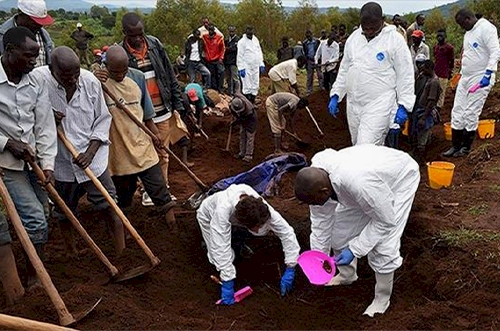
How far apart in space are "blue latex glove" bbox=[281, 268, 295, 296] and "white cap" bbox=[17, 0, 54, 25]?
2.54 metres

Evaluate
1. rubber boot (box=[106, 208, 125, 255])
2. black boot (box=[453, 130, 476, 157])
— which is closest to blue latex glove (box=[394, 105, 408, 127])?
rubber boot (box=[106, 208, 125, 255])

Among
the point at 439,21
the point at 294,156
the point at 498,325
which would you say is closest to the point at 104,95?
the point at 294,156

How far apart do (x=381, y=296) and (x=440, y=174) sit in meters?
2.74

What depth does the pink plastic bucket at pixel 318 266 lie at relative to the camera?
3.55 metres

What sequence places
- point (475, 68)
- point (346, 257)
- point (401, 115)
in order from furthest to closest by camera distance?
1. point (475, 68)
2. point (401, 115)
3. point (346, 257)

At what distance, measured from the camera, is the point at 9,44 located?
3.25m

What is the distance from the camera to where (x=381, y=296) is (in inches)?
141

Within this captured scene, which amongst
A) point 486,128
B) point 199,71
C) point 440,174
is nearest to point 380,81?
point 440,174

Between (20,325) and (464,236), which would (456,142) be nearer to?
(464,236)

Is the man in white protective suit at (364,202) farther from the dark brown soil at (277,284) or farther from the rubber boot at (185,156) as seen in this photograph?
the rubber boot at (185,156)

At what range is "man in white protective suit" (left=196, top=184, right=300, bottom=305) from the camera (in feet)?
11.3

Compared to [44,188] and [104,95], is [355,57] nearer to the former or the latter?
[104,95]

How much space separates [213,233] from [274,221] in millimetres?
417

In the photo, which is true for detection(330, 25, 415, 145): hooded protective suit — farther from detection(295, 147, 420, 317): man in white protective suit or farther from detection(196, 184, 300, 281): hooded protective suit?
detection(196, 184, 300, 281): hooded protective suit
